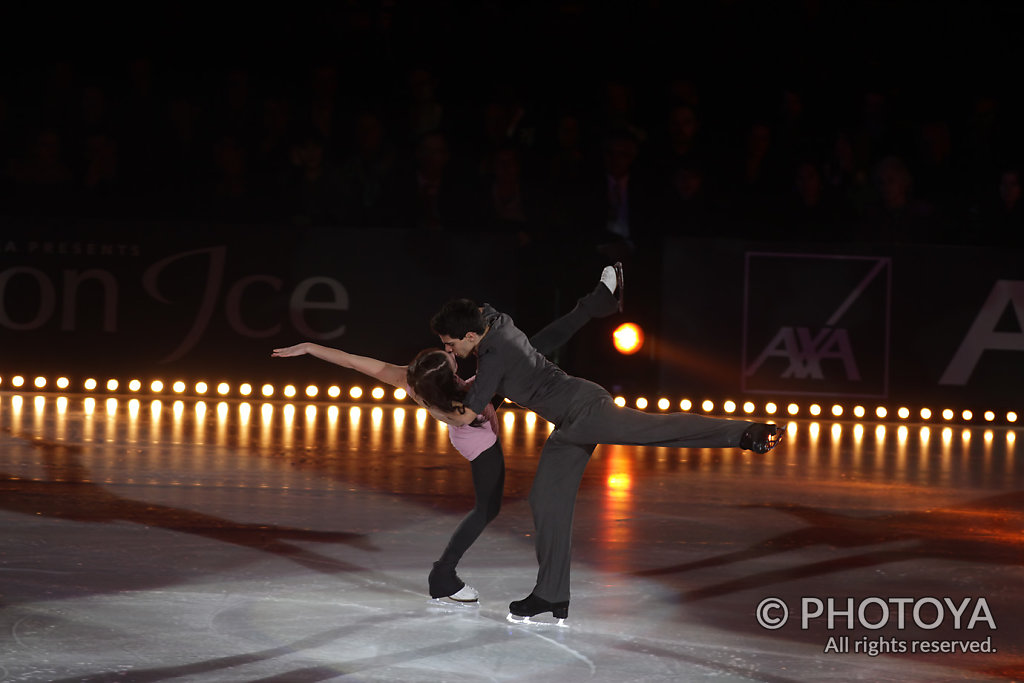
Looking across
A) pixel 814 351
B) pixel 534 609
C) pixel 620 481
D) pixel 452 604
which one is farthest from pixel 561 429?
pixel 814 351

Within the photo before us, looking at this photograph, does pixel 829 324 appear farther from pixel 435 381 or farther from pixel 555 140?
pixel 435 381

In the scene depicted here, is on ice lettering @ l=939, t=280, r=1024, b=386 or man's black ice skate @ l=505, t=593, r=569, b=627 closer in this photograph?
man's black ice skate @ l=505, t=593, r=569, b=627

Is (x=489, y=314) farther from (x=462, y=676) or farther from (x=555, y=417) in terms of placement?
(x=462, y=676)

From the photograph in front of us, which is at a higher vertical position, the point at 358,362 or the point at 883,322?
the point at 883,322

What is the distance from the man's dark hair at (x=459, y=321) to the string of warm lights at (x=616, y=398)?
6956 millimetres

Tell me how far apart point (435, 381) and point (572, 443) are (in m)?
0.67

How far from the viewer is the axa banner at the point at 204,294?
43.3 ft

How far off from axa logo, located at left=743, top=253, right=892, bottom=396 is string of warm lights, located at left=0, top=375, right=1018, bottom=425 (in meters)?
0.18

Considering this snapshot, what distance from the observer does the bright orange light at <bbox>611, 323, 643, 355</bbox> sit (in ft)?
42.8

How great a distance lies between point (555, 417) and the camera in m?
6.27

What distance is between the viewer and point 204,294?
522 inches

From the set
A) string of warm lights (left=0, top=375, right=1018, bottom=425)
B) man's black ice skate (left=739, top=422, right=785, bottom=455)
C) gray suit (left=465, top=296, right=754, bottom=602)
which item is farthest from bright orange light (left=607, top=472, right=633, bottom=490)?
man's black ice skate (left=739, top=422, right=785, bottom=455)

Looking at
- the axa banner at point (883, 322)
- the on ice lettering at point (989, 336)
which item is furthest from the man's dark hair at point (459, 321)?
the on ice lettering at point (989, 336)

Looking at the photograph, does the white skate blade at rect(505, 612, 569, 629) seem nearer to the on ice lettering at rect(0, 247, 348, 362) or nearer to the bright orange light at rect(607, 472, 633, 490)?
the bright orange light at rect(607, 472, 633, 490)
